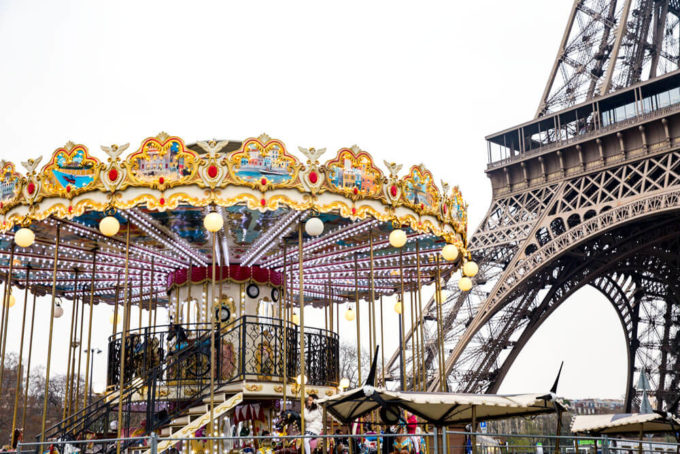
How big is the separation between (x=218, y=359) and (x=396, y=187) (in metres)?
4.17

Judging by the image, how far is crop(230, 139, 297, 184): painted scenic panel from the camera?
11.3 meters

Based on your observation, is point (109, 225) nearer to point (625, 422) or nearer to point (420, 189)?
point (420, 189)

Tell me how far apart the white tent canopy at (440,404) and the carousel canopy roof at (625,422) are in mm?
2734

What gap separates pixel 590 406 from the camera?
56156mm

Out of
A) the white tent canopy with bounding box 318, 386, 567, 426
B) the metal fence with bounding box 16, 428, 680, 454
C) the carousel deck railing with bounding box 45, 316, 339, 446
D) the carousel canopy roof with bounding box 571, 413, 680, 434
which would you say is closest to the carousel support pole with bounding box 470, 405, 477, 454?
the white tent canopy with bounding box 318, 386, 567, 426

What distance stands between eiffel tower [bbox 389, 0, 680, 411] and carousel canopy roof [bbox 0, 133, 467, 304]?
12.6 metres

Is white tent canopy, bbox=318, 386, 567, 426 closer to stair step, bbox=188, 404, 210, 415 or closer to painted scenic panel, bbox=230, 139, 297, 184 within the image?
stair step, bbox=188, 404, 210, 415

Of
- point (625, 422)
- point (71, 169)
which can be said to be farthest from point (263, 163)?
point (625, 422)

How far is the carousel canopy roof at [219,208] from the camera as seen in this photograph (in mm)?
11227

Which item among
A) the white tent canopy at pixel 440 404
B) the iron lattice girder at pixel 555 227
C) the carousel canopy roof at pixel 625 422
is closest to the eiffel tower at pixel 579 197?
the iron lattice girder at pixel 555 227

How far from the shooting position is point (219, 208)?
1253 cm

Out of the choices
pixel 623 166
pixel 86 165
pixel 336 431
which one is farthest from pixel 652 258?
pixel 86 165

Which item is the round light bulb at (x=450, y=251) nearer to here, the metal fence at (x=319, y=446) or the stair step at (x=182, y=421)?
the metal fence at (x=319, y=446)

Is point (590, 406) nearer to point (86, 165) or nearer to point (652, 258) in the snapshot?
point (652, 258)
